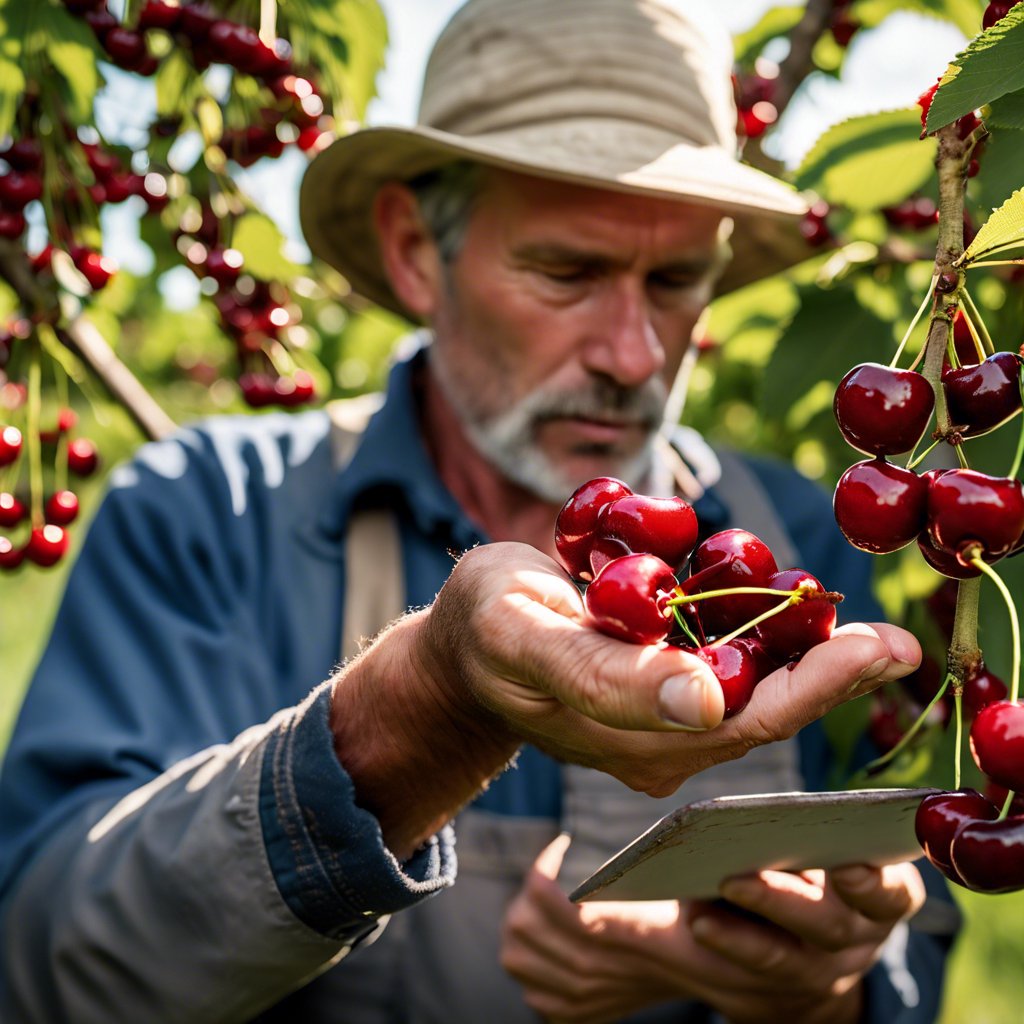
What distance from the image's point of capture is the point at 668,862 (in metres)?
1.01

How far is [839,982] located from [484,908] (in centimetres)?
55

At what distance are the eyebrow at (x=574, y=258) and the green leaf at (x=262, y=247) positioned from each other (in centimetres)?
42

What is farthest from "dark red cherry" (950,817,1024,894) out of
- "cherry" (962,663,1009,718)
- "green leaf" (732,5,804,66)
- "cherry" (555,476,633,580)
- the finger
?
"green leaf" (732,5,804,66)

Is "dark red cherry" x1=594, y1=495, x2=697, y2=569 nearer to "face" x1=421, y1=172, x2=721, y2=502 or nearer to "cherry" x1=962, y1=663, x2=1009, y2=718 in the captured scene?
"cherry" x1=962, y1=663, x2=1009, y2=718

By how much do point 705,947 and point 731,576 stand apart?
2.44 feet

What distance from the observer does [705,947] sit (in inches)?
58.2

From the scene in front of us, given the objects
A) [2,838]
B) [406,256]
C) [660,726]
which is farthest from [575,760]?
[406,256]

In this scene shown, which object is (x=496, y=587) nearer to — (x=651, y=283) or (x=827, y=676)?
(x=827, y=676)

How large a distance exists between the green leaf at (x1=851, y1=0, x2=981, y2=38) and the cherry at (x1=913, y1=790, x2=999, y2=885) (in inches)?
58.0

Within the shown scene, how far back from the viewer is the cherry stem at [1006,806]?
82 cm

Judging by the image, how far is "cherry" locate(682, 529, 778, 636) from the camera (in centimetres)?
93

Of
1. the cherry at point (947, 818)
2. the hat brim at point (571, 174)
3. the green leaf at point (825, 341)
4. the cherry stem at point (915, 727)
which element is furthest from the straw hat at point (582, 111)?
the cherry at point (947, 818)

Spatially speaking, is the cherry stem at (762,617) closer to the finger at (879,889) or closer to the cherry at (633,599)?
the cherry at (633,599)

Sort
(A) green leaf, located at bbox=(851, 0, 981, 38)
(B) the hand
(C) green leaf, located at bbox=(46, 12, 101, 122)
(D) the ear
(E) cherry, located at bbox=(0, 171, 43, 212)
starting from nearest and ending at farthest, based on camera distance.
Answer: (B) the hand
(C) green leaf, located at bbox=(46, 12, 101, 122)
(E) cherry, located at bbox=(0, 171, 43, 212)
(A) green leaf, located at bbox=(851, 0, 981, 38)
(D) the ear
